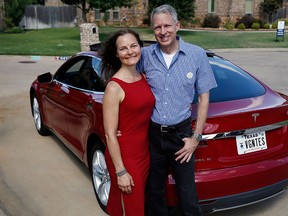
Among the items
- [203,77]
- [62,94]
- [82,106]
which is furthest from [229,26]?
[203,77]

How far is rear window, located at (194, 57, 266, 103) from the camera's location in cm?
331

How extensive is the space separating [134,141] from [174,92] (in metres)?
0.43

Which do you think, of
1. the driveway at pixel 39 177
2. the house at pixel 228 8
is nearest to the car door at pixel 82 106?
the driveway at pixel 39 177

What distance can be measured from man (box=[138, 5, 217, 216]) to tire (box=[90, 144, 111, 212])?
895mm

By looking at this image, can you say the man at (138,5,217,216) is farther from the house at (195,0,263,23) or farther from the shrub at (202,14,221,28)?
the house at (195,0,263,23)

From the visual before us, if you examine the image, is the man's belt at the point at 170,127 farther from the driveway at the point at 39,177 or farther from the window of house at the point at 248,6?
the window of house at the point at 248,6

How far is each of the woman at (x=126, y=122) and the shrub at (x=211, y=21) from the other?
38.1m

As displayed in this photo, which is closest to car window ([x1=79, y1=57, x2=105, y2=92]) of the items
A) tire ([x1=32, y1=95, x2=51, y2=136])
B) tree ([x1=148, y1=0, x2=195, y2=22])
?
tire ([x1=32, y1=95, x2=51, y2=136])

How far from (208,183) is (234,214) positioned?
87 centimetres

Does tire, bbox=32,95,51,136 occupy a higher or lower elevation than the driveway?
higher

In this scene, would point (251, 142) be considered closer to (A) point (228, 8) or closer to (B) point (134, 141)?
(B) point (134, 141)

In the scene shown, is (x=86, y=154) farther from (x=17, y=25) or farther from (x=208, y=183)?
(x=17, y=25)

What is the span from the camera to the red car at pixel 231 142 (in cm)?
286

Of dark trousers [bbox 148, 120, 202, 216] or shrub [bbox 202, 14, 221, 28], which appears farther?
shrub [bbox 202, 14, 221, 28]
